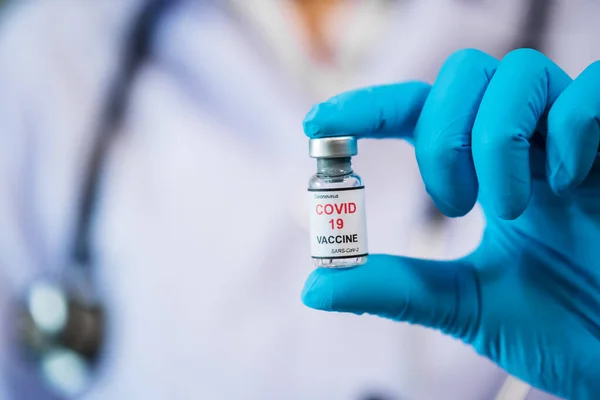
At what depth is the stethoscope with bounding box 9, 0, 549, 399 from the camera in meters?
1.18

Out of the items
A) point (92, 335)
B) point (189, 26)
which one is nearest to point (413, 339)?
point (92, 335)

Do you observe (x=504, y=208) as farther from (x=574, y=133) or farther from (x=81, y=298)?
(x=81, y=298)

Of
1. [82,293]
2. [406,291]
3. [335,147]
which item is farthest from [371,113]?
[82,293]

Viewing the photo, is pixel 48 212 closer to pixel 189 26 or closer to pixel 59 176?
pixel 59 176

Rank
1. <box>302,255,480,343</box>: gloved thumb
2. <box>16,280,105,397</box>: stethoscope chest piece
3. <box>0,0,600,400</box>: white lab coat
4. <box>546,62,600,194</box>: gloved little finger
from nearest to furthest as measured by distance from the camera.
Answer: <box>546,62,600,194</box>: gloved little finger → <box>302,255,480,343</box>: gloved thumb → <box>0,0,600,400</box>: white lab coat → <box>16,280,105,397</box>: stethoscope chest piece

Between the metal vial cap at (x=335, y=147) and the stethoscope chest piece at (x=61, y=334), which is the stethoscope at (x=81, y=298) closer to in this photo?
the stethoscope chest piece at (x=61, y=334)

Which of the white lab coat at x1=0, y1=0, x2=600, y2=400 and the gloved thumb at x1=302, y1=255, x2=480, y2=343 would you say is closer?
the gloved thumb at x1=302, y1=255, x2=480, y2=343

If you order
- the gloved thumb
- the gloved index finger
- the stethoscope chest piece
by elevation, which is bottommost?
the stethoscope chest piece

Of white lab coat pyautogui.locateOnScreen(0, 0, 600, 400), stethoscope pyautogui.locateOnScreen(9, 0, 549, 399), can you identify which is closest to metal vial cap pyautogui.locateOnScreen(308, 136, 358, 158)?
white lab coat pyautogui.locateOnScreen(0, 0, 600, 400)

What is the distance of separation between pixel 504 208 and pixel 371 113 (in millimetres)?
198

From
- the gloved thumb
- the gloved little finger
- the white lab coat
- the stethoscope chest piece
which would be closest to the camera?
the gloved little finger

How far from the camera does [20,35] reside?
1.24 metres

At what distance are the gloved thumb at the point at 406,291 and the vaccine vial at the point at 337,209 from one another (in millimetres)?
55

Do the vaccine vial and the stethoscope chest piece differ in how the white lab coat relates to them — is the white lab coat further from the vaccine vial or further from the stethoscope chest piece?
the vaccine vial
